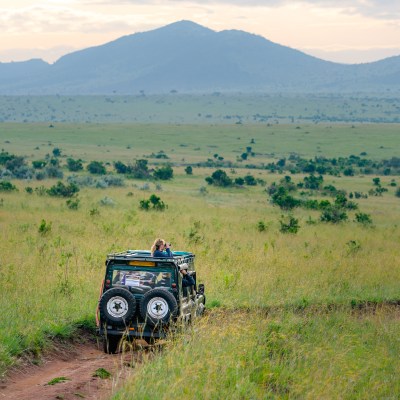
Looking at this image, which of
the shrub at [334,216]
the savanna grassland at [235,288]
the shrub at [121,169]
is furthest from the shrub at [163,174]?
the shrub at [334,216]

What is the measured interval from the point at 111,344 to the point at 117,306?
2.19ft

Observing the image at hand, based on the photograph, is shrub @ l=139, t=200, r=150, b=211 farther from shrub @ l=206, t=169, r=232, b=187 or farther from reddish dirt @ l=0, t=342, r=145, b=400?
reddish dirt @ l=0, t=342, r=145, b=400

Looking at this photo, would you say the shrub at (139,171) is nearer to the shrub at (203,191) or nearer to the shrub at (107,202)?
the shrub at (203,191)

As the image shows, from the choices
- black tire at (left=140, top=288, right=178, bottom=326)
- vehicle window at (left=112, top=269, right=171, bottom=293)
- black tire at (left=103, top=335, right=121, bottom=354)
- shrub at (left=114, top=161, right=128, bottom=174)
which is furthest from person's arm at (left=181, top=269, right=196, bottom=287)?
shrub at (left=114, top=161, right=128, bottom=174)

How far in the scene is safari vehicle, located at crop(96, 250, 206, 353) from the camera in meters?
11.4

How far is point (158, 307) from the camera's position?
1140 centimetres

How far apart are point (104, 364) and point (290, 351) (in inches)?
97.4

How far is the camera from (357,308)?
16.3 m

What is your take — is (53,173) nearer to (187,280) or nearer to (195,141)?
(187,280)

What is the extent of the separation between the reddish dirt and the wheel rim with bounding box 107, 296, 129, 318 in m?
0.58

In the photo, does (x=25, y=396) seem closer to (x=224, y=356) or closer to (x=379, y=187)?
(x=224, y=356)

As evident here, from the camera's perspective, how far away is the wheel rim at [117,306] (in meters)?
11.5

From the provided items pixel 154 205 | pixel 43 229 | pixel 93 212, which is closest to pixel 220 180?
pixel 154 205

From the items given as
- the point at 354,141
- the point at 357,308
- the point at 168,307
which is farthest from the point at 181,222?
the point at 354,141
